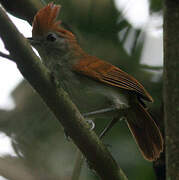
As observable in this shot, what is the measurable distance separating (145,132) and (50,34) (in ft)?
4.09

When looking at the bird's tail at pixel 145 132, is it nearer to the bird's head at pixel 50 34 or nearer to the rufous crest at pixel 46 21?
the bird's head at pixel 50 34

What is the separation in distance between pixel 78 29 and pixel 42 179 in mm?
2140

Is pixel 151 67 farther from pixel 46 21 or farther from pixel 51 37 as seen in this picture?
pixel 46 21

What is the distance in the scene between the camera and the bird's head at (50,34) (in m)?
3.41

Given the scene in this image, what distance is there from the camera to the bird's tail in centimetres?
354

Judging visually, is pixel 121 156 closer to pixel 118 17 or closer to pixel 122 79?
pixel 122 79

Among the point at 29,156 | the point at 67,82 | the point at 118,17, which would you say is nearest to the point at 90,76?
the point at 67,82

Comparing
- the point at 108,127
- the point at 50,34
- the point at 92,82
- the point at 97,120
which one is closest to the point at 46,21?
the point at 50,34

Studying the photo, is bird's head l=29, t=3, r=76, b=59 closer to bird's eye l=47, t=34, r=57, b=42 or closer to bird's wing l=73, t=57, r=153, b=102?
bird's eye l=47, t=34, r=57, b=42

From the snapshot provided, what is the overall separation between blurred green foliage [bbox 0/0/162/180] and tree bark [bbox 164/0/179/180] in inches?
42.7

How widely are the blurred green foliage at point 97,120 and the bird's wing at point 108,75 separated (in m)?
0.63

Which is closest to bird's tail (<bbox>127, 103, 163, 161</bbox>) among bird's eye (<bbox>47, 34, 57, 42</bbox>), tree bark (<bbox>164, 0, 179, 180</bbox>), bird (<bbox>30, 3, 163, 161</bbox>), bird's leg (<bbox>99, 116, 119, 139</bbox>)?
bird (<bbox>30, 3, 163, 161</bbox>)

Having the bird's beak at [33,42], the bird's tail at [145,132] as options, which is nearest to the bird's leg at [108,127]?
the bird's tail at [145,132]

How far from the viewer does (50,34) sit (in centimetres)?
370
